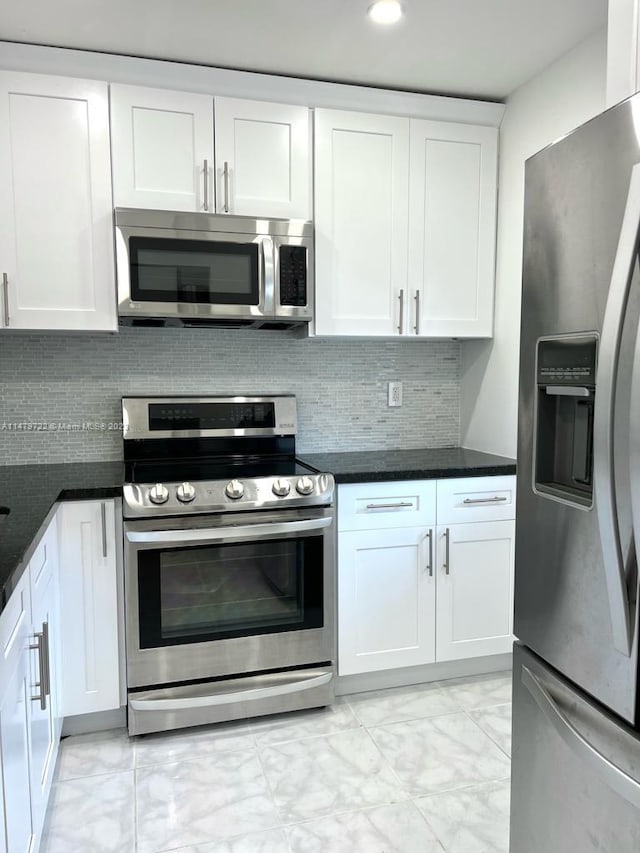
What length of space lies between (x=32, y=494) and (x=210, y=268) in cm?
106

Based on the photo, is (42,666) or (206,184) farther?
(206,184)

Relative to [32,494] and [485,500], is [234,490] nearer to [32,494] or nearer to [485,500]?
[32,494]

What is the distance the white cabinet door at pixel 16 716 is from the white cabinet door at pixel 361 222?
5.43 ft

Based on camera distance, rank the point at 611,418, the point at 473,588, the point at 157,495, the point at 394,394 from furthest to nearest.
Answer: the point at 394,394, the point at 473,588, the point at 157,495, the point at 611,418

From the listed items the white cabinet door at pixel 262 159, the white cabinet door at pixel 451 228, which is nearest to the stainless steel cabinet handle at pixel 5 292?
the white cabinet door at pixel 262 159

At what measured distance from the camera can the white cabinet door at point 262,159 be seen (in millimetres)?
2488

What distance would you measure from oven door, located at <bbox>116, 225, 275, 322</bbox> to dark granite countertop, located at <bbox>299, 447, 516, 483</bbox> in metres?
0.70

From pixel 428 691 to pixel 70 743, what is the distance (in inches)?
54.8

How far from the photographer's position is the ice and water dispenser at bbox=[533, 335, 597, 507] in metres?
1.15

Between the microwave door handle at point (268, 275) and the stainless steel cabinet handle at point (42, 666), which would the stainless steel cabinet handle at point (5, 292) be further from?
the stainless steel cabinet handle at point (42, 666)

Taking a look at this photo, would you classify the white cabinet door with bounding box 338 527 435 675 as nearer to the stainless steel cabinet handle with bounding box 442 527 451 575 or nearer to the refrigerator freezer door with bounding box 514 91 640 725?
the stainless steel cabinet handle with bounding box 442 527 451 575

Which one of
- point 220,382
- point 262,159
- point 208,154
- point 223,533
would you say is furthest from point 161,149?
point 223,533

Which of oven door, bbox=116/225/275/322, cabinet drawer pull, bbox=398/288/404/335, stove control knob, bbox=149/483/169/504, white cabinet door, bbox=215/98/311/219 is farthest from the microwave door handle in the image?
stove control knob, bbox=149/483/169/504

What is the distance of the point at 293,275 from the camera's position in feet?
8.38
